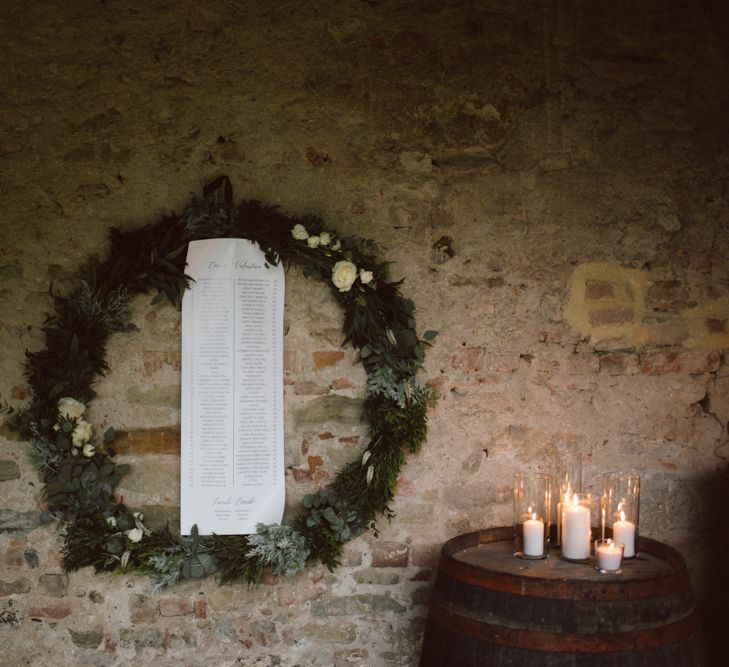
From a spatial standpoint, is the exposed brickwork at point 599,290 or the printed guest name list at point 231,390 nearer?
the printed guest name list at point 231,390

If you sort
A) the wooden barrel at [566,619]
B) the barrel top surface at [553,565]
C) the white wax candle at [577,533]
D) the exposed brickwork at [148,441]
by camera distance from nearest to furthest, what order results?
1. the wooden barrel at [566,619]
2. the barrel top surface at [553,565]
3. the white wax candle at [577,533]
4. the exposed brickwork at [148,441]

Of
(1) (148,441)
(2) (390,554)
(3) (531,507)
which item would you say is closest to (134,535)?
(1) (148,441)

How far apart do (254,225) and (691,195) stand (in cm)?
160

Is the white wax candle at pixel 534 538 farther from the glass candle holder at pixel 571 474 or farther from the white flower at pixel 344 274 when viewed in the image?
the white flower at pixel 344 274

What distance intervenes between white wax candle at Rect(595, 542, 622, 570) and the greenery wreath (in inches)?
28.1

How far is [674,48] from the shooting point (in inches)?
109

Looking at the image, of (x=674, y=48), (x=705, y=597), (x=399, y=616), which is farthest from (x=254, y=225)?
(x=705, y=597)

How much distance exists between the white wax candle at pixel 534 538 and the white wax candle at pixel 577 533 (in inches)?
2.9

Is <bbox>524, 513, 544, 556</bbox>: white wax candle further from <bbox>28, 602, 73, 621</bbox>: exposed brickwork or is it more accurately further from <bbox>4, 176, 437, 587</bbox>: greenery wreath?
<bbox>28, 602, 73, 621</bbox>: exposed brickwork

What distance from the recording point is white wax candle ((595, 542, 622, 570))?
218 centimetres

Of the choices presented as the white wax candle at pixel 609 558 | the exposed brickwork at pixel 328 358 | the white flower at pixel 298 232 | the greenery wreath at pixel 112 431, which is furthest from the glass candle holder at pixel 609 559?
the white flower at pixel 298 232

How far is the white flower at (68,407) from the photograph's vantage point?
8.45 ft

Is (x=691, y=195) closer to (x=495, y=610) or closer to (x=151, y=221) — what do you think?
(x=495, y=610)

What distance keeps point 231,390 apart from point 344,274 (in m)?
0.57
